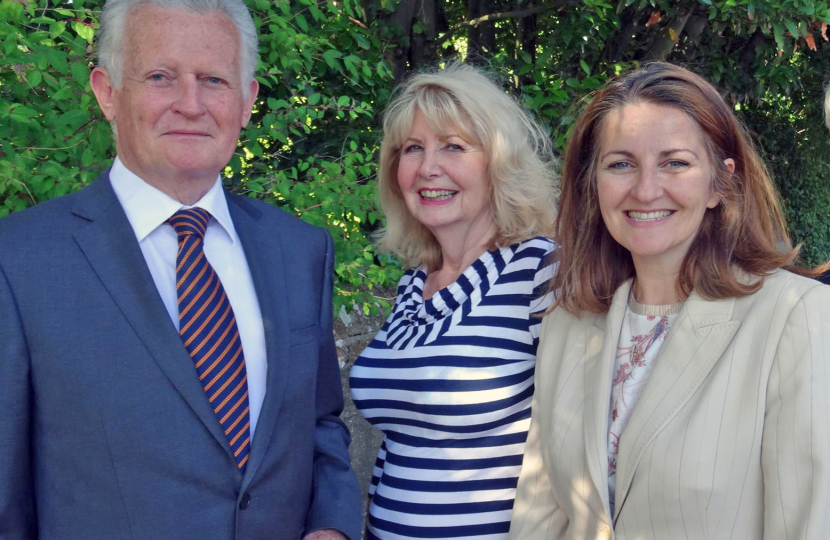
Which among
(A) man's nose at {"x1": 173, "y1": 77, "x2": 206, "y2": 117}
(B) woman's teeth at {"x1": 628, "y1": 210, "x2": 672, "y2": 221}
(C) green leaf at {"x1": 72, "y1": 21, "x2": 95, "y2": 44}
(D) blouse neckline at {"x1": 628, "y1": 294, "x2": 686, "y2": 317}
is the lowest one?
(D) blouse neckline at {"x1": 628, "y1": 294, "x2": 686, "y2": 317}

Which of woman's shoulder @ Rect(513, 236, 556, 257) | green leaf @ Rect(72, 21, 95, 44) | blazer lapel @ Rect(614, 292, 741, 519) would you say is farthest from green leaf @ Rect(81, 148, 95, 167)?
blazer lapel @ Rect(614, 292, 741, 519)

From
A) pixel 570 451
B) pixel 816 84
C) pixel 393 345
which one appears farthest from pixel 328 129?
pixel 816 84

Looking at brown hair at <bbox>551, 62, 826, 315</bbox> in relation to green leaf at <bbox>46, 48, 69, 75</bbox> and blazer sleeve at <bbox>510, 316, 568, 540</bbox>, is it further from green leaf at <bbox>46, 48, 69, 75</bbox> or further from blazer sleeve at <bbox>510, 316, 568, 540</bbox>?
green leaf at <bbox>46, 48, 69, 75</bbox>

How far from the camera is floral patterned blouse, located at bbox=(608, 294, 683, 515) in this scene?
217 centimetres

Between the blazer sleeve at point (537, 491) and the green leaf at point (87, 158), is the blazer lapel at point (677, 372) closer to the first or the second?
the blazer sleeve at point (537, 491)

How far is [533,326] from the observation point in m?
2.62

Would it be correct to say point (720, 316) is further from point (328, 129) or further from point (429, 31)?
point (429, 31)

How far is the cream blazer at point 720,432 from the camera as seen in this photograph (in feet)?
5.94

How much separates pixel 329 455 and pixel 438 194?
1.06 metres

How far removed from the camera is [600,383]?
86.4 inches

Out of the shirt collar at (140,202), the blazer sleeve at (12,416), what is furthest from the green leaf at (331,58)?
the blazer sleeve at (12,416)

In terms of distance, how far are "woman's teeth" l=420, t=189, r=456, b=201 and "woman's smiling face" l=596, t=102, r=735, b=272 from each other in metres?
0.82

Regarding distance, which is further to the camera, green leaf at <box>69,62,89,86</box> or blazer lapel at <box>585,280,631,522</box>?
green leaf at <box>69,62,89,86</box>

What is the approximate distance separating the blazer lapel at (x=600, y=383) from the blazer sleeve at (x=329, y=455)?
2.26ft
